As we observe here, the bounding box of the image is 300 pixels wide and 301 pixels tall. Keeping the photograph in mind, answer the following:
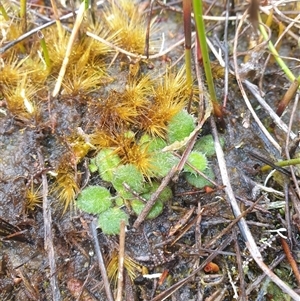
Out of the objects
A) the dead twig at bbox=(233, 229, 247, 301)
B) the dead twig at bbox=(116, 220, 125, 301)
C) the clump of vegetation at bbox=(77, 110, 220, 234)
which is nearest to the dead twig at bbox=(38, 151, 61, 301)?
the clump of vegetation at bbox=(77, 110, 220, 234)

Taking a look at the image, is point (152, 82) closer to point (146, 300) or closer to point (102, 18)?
point (102, 18)

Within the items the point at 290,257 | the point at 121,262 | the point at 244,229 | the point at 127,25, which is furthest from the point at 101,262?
the point at 127,25

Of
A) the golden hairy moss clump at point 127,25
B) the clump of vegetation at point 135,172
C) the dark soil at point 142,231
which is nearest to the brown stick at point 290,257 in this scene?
the dark soil at point 142,231

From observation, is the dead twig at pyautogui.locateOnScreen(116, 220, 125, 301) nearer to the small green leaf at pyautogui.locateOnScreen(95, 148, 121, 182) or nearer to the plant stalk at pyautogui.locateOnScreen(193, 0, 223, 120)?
the small green leaf at pyautogui.locateOnScreen(95, 148, 121, 182)

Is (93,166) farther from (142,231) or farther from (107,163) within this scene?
(142,231)

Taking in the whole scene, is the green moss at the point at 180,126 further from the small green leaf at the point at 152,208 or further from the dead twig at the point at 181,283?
the dead twig at the point at 181,283

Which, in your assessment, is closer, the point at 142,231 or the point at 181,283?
the point at 181,283

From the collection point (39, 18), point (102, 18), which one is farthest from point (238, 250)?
point (39, 18)
